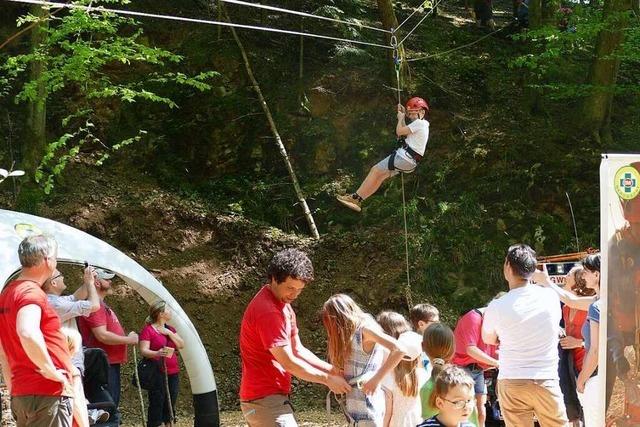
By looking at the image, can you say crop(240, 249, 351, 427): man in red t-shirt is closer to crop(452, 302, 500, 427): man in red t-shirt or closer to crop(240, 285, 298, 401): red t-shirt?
crop(240, 285, 298, 401): red t-shirt

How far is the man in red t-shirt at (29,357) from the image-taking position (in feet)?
16.3

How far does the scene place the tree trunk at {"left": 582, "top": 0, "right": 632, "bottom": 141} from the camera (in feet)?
48.9

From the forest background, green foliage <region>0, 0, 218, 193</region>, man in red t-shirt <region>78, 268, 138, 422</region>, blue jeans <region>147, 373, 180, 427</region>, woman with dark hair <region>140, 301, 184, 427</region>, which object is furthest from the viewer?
the forest background

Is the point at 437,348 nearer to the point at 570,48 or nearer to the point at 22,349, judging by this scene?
the point at 22,349

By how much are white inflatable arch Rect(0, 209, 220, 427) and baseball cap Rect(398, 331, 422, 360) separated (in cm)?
391

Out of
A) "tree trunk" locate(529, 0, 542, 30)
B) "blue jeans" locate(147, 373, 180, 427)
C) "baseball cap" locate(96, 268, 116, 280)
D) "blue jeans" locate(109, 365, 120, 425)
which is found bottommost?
"blue jeans" locate(147, 373, 180, 427)

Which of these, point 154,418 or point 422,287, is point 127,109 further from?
point 154,418

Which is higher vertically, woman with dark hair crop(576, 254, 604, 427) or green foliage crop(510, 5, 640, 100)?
green foliage crop(510, 5, 640, 100)

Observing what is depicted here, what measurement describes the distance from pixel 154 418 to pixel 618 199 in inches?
232

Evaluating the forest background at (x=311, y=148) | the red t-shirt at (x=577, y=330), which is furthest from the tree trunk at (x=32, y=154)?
the red t-shirt at (x=577, y=330)

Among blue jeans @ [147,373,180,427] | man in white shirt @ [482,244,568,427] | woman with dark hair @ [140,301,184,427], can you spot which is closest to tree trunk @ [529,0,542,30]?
woman with dark hair @ [140,301,184,427]

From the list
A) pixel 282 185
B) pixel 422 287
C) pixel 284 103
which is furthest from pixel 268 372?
pixel 284 103

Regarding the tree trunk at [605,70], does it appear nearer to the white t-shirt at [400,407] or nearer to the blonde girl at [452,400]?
the white t-shirt at [400,407]

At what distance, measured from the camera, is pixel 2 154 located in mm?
15484
